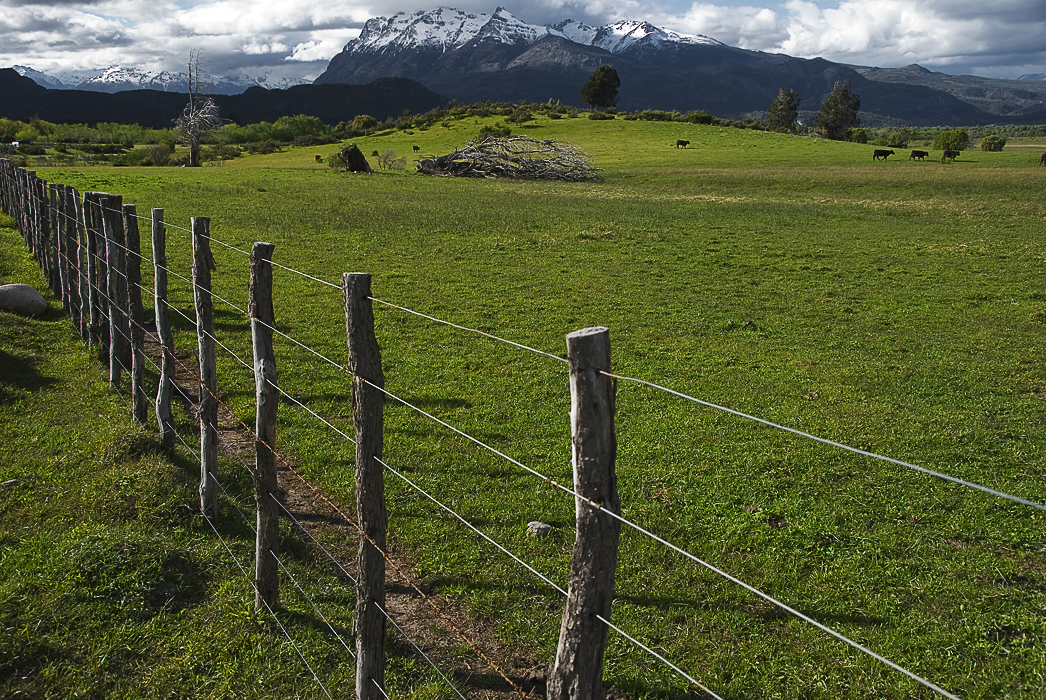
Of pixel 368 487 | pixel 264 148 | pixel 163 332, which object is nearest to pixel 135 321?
pixel 163 332

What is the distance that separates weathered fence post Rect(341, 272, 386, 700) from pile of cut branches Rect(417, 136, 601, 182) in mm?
46174

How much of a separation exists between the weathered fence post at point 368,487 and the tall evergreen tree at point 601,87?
123631mm

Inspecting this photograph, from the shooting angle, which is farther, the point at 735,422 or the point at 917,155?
the point at 917,155

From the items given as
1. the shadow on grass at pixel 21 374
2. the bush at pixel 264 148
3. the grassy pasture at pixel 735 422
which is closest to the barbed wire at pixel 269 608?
the grassy pasture at pixel 735 422

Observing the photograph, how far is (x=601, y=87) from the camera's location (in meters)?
120

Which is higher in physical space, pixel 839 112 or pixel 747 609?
pixel 839 112

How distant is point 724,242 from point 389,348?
14458 mm

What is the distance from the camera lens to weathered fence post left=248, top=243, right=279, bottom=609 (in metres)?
5.03

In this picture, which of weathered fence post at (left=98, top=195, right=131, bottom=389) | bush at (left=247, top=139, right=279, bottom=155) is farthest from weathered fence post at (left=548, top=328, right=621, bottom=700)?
bush at (left=247, top=139, right=279, bottom=155)

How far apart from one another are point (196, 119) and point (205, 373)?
6876cm

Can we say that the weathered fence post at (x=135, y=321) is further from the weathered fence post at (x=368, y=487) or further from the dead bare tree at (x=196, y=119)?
the dead bare tree at (x=196, y=119)

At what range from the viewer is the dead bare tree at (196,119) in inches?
2559

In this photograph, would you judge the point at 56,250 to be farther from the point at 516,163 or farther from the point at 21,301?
the point at 516,163

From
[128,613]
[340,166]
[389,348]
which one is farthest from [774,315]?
[340,166]
